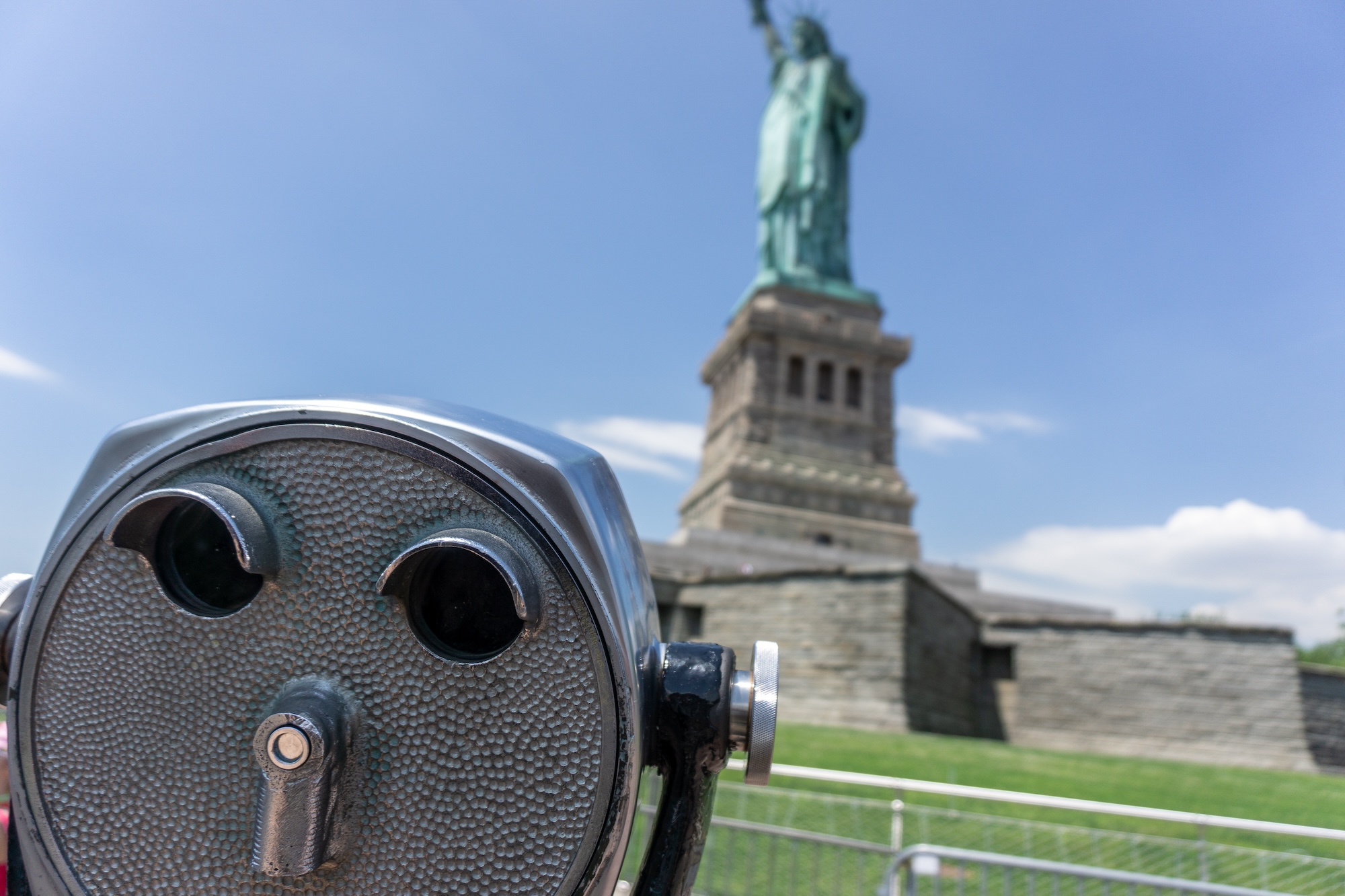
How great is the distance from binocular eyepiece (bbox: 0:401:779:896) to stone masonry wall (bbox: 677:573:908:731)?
11984 mm

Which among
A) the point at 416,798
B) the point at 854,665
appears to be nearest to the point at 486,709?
the point at 416,798

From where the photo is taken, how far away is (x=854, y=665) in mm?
13594

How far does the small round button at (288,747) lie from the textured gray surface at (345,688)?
5 cm

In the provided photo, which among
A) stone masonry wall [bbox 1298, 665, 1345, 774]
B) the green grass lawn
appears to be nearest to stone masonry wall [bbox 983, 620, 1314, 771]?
stone masonry wall [bbox 1298, 665, 1345, 774]

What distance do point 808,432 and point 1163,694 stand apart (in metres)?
14.3

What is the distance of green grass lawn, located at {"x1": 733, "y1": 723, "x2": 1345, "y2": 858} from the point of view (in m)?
5.87

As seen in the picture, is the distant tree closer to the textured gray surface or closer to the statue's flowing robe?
the statue's flowing robe

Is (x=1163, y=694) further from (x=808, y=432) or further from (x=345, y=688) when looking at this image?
(x=345, y=688)

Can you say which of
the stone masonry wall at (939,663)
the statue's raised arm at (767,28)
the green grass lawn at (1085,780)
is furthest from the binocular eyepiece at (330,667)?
the statue's raised arm at (767,28)

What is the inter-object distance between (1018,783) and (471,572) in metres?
7.92

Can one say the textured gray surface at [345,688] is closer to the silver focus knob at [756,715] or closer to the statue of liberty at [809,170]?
the silver focus knob at [756,715]

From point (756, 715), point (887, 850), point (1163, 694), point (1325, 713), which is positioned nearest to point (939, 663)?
point (1163, 694)

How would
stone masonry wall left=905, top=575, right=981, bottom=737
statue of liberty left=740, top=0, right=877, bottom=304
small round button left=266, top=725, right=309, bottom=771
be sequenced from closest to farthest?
small round button left=266, top=725, right=309, bottom=771
stone masonry wall left=905, top=575, right=981, bottom=737
statue of liberty left=740, top=0, right=877, bottom=304

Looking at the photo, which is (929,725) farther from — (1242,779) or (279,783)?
(279,783)
